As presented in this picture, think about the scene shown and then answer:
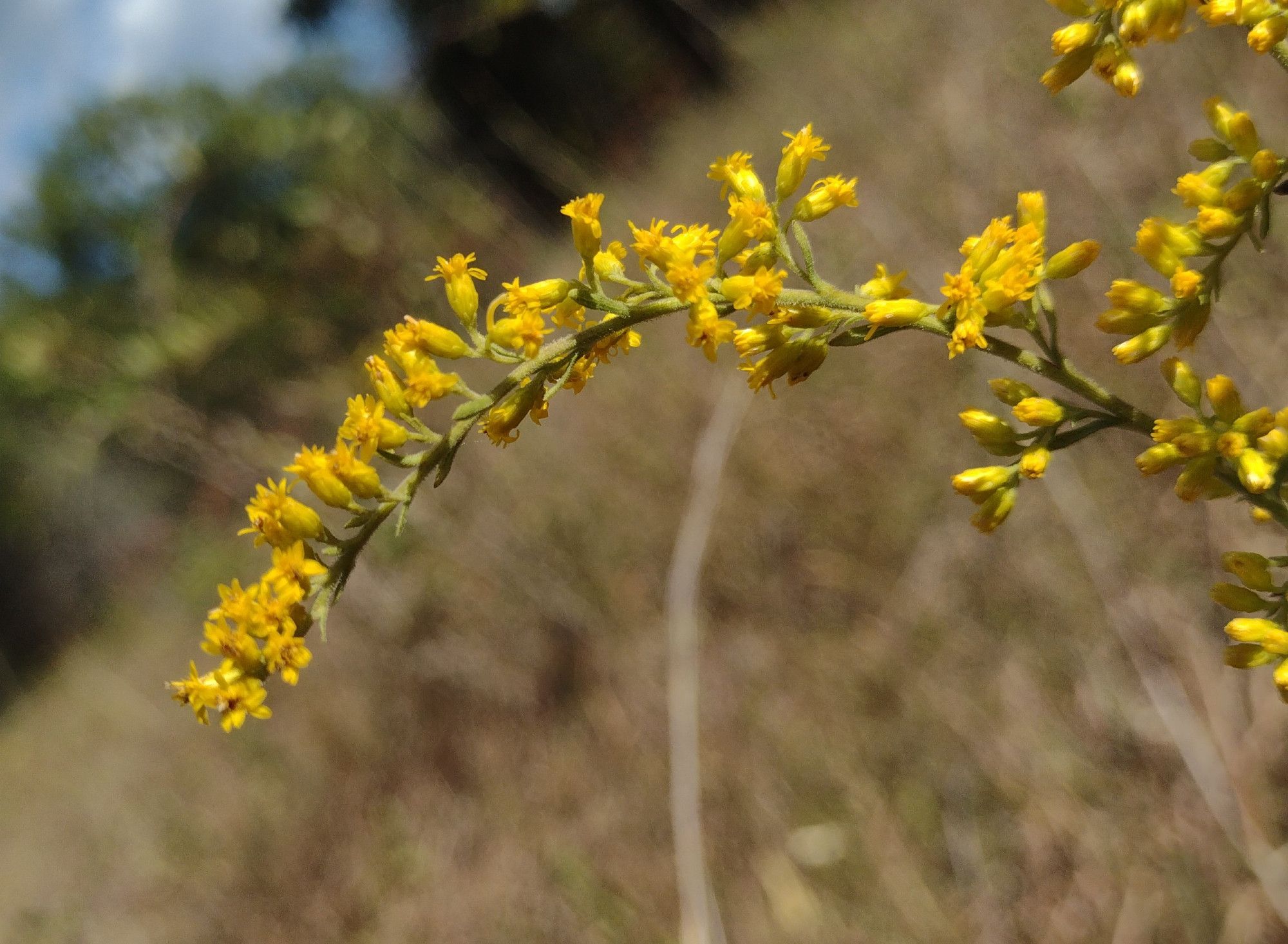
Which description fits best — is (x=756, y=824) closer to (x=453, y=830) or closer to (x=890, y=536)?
(x=890, y=536)

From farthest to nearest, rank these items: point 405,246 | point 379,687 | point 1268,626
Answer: point 405,246 < point 379,687 < point 1268,626

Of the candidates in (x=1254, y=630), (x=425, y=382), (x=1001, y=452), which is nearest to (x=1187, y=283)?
(x=1001, y=452)

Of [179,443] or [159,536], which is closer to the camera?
[179,443]

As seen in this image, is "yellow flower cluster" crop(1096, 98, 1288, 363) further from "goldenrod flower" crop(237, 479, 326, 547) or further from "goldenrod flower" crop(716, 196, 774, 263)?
"goldenrod flower" crop(237, 479, 326, 547)

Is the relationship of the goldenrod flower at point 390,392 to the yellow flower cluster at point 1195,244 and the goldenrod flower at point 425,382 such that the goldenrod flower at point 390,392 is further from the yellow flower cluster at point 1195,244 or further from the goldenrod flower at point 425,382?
the yellow flower cluster at point 1195,244

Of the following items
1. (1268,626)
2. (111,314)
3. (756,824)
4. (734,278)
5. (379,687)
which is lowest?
(756,824)

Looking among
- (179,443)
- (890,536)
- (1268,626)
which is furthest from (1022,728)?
(179,443)

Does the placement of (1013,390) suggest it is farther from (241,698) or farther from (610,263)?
(241,698)
